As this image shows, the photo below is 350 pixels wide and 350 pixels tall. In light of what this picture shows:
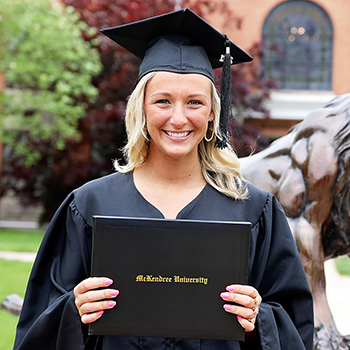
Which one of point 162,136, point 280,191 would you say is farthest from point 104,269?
point 280,191

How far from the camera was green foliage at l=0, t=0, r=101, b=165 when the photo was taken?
1391 cm

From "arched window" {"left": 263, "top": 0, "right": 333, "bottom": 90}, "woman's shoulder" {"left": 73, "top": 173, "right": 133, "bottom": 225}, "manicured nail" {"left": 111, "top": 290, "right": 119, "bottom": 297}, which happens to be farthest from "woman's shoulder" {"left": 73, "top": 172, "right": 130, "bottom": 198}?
"arched window" {"left": 263, "top": 0, "right": 333, "bottom": 90}

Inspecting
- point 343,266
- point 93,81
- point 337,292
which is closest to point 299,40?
point 93,81

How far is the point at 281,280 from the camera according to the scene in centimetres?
208

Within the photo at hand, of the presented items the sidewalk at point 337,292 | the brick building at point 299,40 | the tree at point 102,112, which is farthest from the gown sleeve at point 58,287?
the brick building at point 299,40

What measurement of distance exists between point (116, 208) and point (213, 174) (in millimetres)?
380

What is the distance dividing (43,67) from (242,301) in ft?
43.1

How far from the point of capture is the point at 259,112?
55.8ft

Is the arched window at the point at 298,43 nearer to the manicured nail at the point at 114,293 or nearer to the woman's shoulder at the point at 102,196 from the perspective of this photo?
the woman's shoulder at the point at 102,196

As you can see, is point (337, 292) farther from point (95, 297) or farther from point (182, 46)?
point (95, 297)

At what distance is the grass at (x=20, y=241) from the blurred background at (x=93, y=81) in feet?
0.07

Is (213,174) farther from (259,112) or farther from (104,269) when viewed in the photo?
(259,112)

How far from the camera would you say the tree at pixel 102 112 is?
15.4 m

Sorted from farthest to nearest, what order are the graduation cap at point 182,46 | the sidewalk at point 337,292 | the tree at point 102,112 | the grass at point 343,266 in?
the tree at point 102,112, the grass at point 343,266, the sidewalk at point 337,292, the graduation cap at point 182,46
